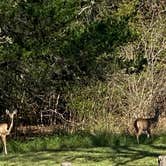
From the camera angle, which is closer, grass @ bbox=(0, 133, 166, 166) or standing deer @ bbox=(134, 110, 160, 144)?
grass @ bbox=(0, 133, 166, 166)

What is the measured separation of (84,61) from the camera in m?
16.5

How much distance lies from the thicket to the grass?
2.15 m

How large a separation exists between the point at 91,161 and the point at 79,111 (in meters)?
7.00

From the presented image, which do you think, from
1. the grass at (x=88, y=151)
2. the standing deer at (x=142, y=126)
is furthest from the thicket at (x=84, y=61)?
the grass at (x=88, y=151)

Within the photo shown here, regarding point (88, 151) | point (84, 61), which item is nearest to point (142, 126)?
point (84, 61)

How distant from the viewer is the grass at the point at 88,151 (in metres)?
11.7

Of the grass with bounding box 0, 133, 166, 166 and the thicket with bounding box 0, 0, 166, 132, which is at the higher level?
→ the thicket with bounding box 0, 0, 166, 132

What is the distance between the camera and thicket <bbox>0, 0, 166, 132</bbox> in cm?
1529

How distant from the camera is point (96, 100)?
1858 centimetres

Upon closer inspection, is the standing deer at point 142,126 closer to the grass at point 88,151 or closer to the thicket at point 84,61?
the grass at point 88,151

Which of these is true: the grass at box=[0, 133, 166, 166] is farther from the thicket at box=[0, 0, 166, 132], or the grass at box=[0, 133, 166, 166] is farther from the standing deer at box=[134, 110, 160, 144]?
the thicket at box=[0, 0, 166, 132]

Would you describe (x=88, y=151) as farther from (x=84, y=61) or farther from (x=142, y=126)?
A: (x=84, y=61)

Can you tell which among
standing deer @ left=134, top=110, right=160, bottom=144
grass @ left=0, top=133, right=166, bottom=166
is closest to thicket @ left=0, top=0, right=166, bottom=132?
standing deer @ left=134, top=110, right=160, bottom=144

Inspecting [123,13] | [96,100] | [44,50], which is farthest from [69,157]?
[123,13]
